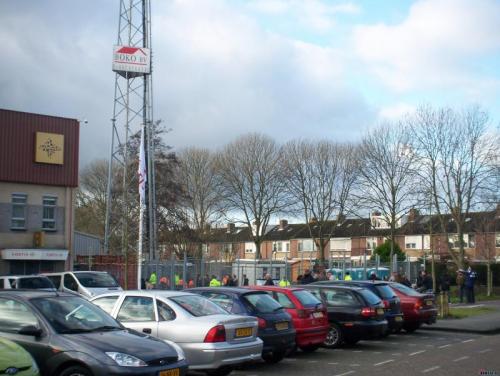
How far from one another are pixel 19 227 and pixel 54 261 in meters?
2.47

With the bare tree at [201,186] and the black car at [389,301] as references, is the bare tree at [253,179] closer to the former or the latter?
the bare tree at [201,186]

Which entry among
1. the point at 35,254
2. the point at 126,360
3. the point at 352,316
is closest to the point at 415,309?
the point at 352,316

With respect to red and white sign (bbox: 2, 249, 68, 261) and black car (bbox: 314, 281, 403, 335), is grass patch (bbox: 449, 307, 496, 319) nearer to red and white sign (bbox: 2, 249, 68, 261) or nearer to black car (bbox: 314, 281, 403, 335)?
black car (bbox: 314, 281, 403, 335)

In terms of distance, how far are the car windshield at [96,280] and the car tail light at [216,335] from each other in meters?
14.0

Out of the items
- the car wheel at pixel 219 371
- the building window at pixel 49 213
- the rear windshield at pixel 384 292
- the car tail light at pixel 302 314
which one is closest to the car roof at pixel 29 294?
the car wheel at pixel 219 371

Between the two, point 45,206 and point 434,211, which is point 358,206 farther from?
point 45,206

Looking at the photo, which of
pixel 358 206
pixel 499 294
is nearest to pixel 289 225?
pixel 358 206

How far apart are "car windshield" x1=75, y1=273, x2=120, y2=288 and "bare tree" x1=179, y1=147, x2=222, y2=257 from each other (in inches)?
A: 1202

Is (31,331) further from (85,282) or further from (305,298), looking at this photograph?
(85,282)

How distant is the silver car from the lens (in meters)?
10.5

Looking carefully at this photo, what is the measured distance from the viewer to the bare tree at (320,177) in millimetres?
51938

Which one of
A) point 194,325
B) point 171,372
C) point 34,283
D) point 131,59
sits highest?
point 131,59

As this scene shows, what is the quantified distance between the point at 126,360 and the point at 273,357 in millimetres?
5372

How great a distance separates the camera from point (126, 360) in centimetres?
845
